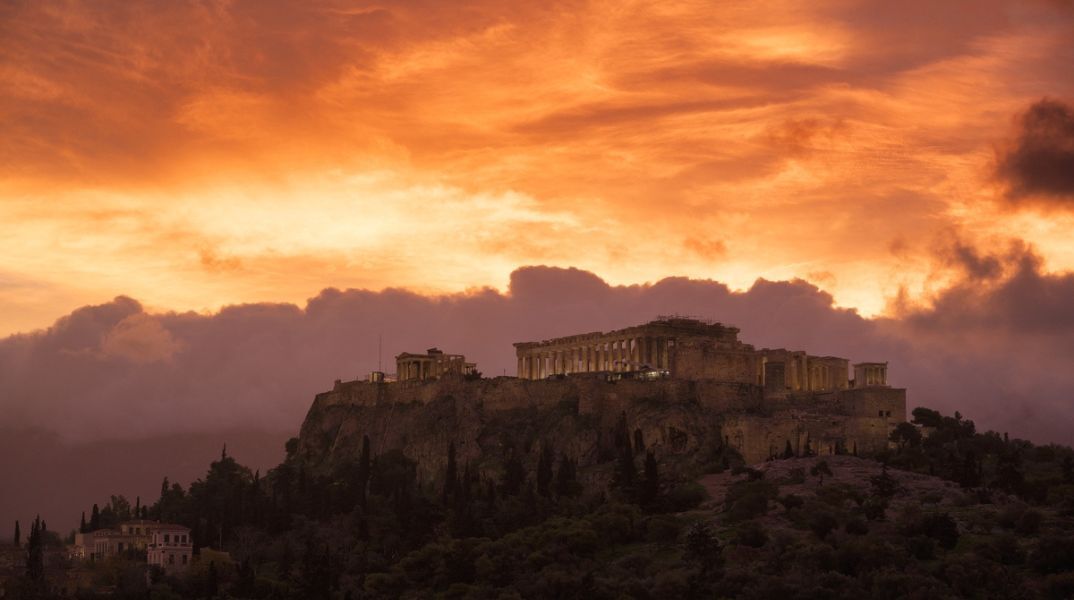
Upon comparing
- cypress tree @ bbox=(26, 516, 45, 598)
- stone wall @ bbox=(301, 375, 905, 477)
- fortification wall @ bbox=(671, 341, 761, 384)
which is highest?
fortification wall @ bbox=(671, 341, 761, 384)

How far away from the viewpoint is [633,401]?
156 metres

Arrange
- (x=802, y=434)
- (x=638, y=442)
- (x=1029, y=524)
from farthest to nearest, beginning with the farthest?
(x=638, y=442), (x=802, y=434), (x=1029, y=524)

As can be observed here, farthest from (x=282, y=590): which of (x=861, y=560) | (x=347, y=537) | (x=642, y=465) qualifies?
(x=861, y=560)

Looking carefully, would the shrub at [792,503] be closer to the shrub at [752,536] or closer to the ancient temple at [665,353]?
the shrub at [752,536]

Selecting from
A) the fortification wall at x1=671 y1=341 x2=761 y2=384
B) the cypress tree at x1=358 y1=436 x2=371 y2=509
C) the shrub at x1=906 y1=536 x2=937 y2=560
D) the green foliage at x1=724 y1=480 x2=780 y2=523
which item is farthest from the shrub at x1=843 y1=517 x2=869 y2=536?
the cypress tree at x1=358 y1=436 x2=371 y2=509

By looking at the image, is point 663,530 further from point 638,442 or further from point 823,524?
point 638,442

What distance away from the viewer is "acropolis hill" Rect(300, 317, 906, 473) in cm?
15012

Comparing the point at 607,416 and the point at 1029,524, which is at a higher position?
the point at 607,416

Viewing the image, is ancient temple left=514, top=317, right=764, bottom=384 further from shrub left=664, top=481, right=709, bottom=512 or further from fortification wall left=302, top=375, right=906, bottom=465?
shrub left=664, top=481, right=709, bottom=512

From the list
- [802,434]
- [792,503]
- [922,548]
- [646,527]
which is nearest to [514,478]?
[646,527]

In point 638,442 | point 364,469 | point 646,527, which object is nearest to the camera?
point 646,527

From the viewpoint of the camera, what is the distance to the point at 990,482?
140 m

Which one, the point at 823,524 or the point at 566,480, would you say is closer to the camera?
the point at 823,524

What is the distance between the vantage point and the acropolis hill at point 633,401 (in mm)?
150125
